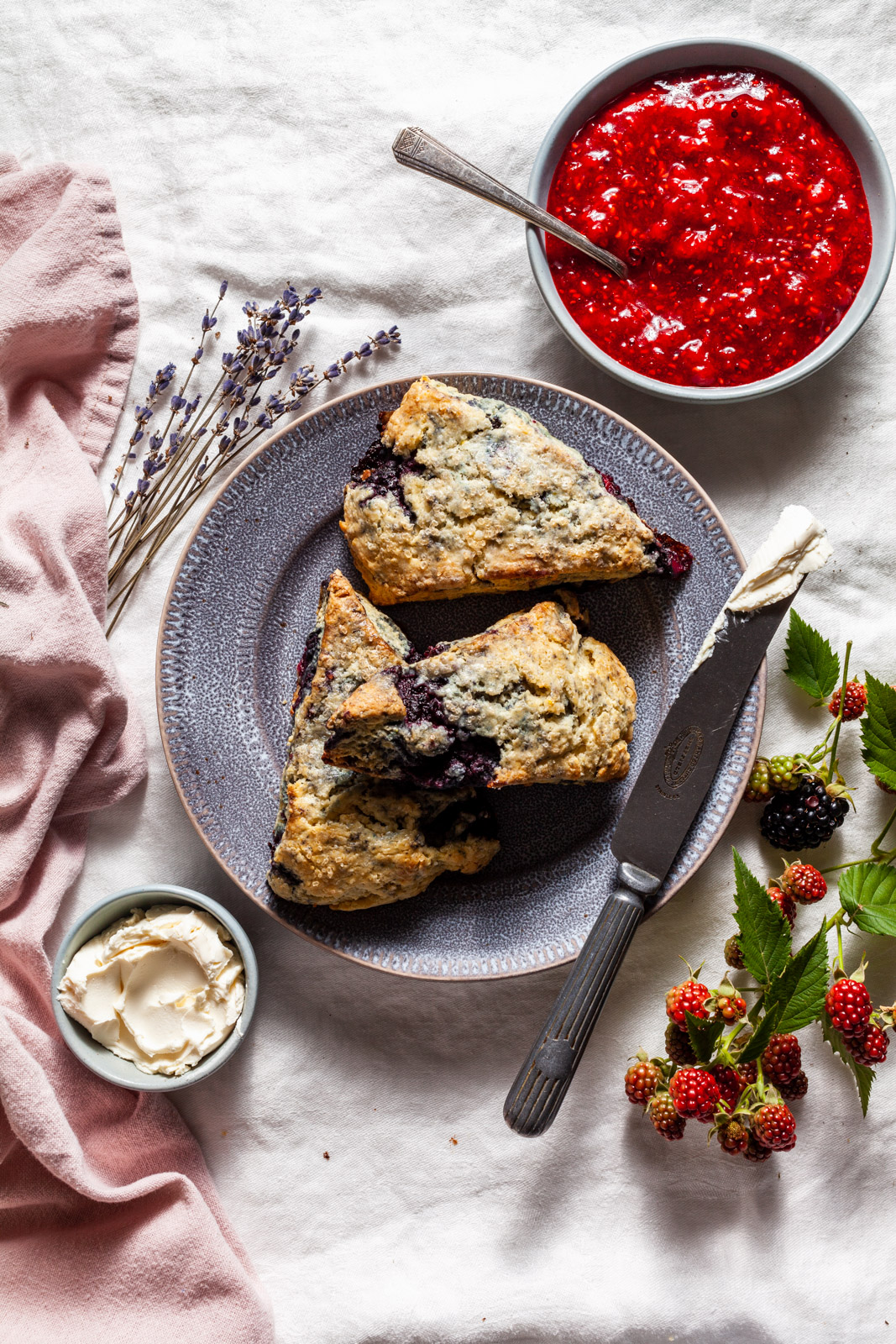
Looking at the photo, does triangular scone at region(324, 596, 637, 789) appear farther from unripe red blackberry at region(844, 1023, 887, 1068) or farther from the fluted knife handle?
unripe red blackberry at region(844, 1023, 887, 1068)

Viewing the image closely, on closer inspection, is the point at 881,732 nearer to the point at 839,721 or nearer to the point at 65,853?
the point at 839,721

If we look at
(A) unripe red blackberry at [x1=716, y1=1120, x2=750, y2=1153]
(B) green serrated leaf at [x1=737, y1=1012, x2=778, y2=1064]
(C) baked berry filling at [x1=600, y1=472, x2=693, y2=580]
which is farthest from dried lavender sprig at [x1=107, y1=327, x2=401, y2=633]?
(A) unripe red blackberry at [x1=716, y1=1120, x2=750, y2=1153]

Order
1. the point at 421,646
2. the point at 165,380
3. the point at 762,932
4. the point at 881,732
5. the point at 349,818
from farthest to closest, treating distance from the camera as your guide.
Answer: the point at 165,380
the point at 421,646
the point at 881,732
the point at 762,932
the point at 349,818

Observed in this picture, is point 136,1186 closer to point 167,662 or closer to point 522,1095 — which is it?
point 522,1095

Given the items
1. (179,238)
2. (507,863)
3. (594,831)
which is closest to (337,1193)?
(507,863)

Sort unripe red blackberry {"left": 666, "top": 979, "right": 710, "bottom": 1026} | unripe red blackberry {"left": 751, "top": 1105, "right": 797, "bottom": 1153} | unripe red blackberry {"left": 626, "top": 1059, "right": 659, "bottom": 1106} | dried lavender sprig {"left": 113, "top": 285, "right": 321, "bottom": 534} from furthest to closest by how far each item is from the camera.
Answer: dried lavender sprig {"left": 113, "top": 285, "right": 321, "bottom": 534}, unripe red blackberry {"left": 626, "top": 1059, "right": 659, "bottom": 1106}, unripe red blackberry {"left": 666, "top": 979, "right": 710, "bottom": 1026}, unripe red blackberry {"left": 751, "top": 1105, "right": 797, "bottom": 1153}

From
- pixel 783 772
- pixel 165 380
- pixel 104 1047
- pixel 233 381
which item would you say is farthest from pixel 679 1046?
pixel 165 380

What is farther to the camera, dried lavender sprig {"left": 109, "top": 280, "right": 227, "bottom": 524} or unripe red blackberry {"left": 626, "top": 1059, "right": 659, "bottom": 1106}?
dried lavender sprig {"left": 109, "top": 280, "right": 227, "bottom": 524}
